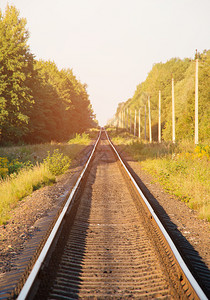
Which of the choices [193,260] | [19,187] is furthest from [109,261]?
[19,187]

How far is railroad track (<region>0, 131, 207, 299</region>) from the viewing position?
336cm

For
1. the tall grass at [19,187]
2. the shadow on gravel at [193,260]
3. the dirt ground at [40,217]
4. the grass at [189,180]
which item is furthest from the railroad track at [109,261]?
the tall grass at [19,187]

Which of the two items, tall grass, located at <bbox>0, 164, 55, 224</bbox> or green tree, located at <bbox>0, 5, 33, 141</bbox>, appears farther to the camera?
green tree, located at <bbox>0, 5, 33, 141</bbox>

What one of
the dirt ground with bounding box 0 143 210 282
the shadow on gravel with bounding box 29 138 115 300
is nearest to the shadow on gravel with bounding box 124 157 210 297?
the dirt ground with bounding box 0 143 210 282

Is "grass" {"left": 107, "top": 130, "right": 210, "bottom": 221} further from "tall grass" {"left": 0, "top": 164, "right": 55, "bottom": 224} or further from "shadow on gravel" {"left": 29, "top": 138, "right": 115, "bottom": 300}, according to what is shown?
"tall grass" {"left": 0, "top": 164, "right": 55, "bottom": 224}

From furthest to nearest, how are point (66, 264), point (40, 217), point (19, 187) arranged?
point (19, 187) → point (40, 217) → point (66, 264)

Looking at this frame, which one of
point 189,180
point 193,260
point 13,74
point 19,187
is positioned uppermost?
point 13,74

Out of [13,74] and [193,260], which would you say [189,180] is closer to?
[193,260]

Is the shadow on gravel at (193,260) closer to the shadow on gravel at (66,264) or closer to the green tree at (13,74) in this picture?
the shadow on gravel at (66,264)

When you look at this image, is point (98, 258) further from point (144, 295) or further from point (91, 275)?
point (144, 295)

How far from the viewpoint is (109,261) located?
4.31 meters

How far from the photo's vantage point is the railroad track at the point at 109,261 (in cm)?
336

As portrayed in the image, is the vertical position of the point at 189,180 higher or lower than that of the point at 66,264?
higher

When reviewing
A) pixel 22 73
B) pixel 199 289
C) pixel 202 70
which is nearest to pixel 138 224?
pixel 199 289
